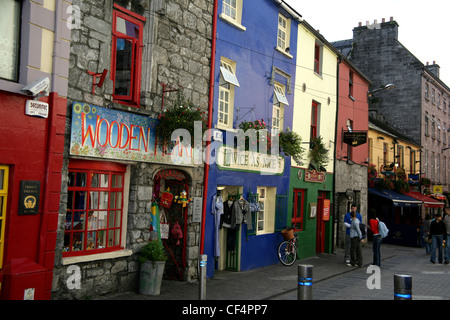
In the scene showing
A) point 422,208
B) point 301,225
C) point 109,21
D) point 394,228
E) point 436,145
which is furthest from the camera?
point 436,145

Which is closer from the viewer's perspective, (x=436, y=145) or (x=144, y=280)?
(x=144, y=280)

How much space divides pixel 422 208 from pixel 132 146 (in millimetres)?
26201

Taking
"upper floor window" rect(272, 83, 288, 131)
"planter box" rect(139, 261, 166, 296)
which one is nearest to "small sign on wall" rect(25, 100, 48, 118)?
"planter box" rect(139, 261, 166, 296)

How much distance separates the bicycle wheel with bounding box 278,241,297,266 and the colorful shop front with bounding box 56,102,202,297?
431 centimetres

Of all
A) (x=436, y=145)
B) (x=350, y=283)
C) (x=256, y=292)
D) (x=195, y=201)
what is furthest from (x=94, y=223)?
(x=436, y=145)

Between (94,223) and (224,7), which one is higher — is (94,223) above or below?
below

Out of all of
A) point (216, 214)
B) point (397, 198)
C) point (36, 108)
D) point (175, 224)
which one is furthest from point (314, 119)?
point (36, 108)

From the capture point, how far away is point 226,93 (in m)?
12.6

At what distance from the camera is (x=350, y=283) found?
1159 centimetres

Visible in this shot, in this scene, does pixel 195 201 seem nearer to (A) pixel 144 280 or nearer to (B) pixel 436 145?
(A) pixel 144 280

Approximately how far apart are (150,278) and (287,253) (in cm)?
654

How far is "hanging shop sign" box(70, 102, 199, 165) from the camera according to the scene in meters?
8.11

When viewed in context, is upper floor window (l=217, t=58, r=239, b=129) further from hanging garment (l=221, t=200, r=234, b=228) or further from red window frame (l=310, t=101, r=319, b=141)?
red window frame (l=310, t=101, r=319, b=141)

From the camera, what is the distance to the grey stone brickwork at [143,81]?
814 centimetres
